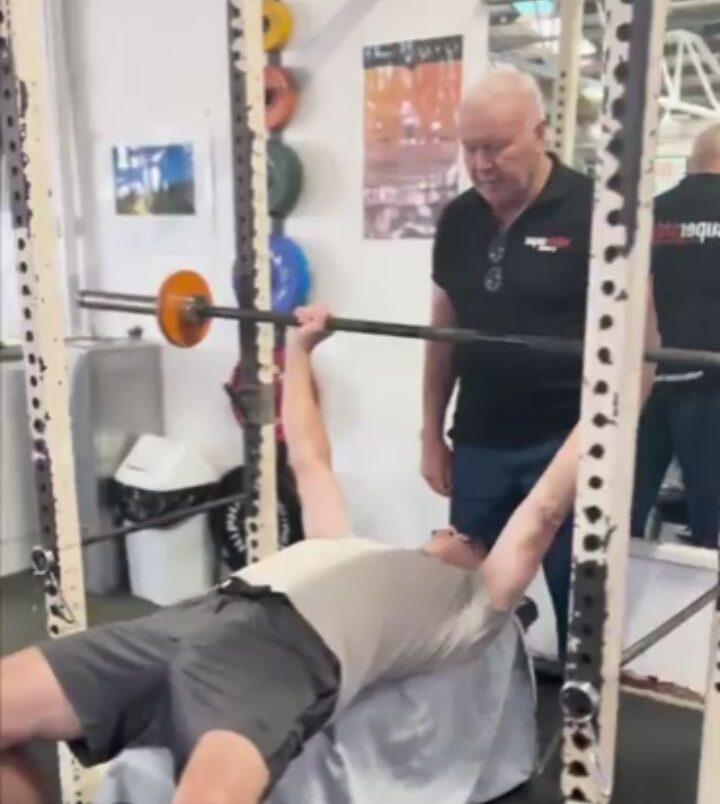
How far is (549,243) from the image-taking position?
2.68 metres

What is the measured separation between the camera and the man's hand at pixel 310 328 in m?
2.43

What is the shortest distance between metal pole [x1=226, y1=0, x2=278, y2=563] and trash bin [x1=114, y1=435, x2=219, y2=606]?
129 centimetres

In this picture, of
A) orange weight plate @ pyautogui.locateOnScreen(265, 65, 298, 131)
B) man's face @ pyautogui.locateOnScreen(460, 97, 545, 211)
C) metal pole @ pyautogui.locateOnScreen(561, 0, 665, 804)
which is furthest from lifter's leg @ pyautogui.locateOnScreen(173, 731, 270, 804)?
orange weight plate @ pyautogui.locateOnScreen(265, 65, 298, 131)

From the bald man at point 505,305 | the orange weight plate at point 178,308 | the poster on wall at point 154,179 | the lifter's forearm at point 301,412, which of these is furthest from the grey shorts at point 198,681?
the poster on wall at point 154,179

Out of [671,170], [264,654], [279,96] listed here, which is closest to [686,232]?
[671,170]

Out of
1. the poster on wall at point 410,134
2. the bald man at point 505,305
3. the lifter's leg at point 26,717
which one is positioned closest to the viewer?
the lifter's leg at point 26,717

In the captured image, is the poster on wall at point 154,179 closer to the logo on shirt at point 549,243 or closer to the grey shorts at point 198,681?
the logo on shirt at point 549,243

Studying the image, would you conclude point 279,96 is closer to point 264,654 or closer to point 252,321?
point 252,321

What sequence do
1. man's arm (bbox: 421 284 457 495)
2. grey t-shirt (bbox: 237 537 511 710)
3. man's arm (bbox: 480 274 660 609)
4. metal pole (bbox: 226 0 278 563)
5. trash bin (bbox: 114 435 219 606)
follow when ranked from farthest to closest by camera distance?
trash bin (bbox: 114 435 219 606)
man's arm (bbox: 421 284 457 495)
metal pole (bbox: 226 0 278 563)
man's arm (bbox: 480 274 660 609)
grey t-shirt (bbox: 237 537 511 710)

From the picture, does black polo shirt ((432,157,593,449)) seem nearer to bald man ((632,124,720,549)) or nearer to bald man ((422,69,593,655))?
bald man ((422,69,593,655))

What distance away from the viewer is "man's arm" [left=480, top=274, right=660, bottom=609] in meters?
2.01

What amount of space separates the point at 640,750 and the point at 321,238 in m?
2.09

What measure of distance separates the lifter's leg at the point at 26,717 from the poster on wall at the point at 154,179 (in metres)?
2.78

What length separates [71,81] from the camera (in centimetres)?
437
